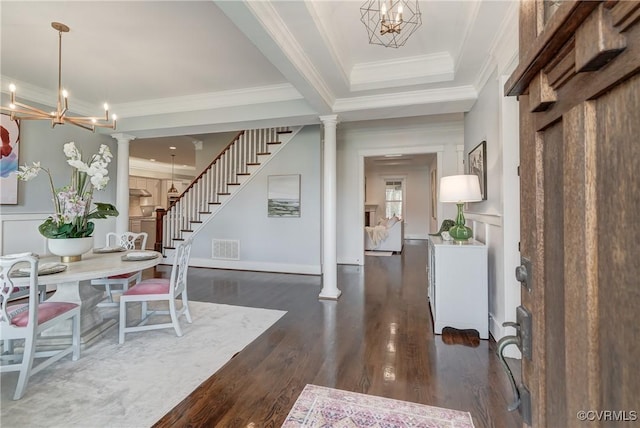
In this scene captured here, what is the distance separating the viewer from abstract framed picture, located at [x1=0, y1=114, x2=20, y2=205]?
12.2ft

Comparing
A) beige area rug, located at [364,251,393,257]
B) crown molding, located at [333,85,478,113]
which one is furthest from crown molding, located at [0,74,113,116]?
beige area rug, located at [364,251,393,257]

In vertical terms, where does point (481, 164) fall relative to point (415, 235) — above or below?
above

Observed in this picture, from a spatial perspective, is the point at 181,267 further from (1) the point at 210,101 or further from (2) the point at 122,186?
(2) the point at 122,186

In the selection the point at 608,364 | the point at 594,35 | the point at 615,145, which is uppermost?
the point at 594,35

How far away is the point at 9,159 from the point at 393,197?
998 centimetres

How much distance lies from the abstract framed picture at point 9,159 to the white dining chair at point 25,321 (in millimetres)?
2582

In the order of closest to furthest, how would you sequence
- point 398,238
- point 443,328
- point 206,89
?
point 443,328 < point 206,89 < point 398,238

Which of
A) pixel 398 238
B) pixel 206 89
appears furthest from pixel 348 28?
pixel 398 238

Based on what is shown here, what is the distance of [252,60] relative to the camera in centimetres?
317

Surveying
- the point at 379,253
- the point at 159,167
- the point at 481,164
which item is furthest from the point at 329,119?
the point at 159,167

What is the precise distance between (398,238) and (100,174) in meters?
6.51

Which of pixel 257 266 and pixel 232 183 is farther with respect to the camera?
pixel 232 183

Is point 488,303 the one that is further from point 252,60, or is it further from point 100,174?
point 100,174

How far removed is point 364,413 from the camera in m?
1.70
